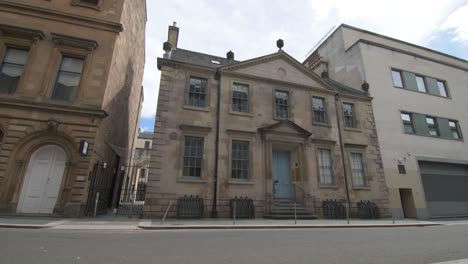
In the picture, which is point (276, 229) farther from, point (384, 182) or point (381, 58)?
point (381, 58)

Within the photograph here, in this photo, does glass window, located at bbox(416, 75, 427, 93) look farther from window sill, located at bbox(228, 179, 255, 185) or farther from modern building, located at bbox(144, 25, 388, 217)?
window sill, located at bbox(228, 179, 255, 185)

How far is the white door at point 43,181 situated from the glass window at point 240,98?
8.86m

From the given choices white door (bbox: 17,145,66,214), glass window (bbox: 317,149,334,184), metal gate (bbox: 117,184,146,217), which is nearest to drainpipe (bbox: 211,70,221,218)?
metal gate (bbox: 117,184,146,217)

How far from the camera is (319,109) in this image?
15.7 m

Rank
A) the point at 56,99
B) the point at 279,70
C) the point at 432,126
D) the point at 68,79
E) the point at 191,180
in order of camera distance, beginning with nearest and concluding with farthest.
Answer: the point at 56,99, the point at 68,79, the point at 191,180, the point at 279,70, the point at 432,126

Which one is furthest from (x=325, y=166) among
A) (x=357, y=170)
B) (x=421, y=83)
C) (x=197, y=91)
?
(x=421, y=83)

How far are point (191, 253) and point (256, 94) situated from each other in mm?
10911

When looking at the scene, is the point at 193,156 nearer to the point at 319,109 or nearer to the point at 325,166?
the point at 325,166

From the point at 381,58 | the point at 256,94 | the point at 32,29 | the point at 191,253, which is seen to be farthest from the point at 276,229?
the point at 381,58

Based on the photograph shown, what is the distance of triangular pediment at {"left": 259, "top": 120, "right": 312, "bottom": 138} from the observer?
13.4 metres

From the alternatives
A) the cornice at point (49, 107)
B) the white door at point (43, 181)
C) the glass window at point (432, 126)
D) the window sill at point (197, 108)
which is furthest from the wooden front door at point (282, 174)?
the glass window at point (432, 126)

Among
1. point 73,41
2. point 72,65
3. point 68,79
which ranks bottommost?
point 68,79

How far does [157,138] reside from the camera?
1169 centimetres

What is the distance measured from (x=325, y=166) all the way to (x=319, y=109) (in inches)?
153
